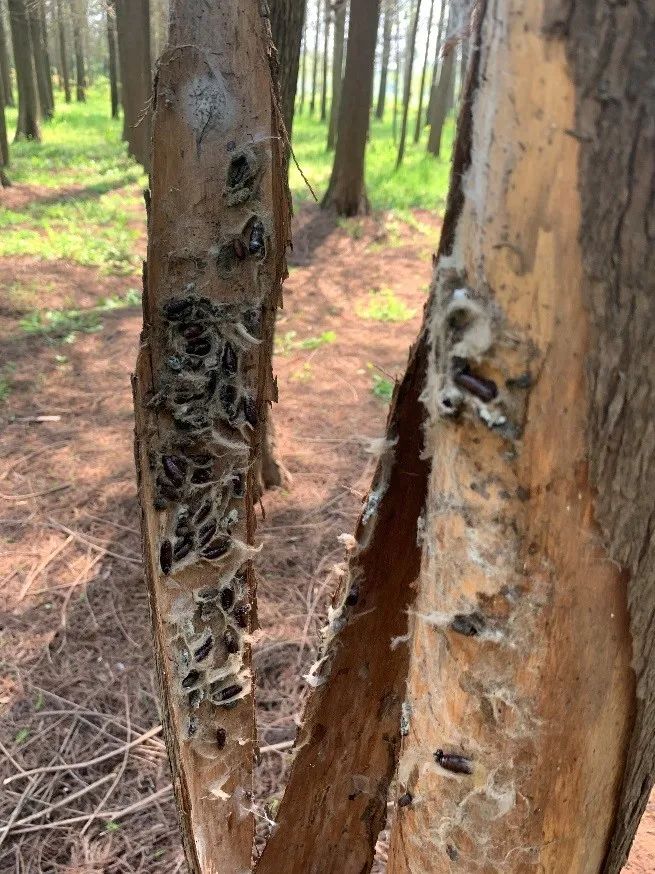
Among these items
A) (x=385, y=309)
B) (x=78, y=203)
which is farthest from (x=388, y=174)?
(x=385, y=309)

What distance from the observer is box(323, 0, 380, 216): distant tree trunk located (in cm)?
875

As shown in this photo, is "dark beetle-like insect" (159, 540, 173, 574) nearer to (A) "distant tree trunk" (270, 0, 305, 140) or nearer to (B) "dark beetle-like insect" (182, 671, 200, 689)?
(B) "dark beetle-like insect" (182, 671, 200, 689)


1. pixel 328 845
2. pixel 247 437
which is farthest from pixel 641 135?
pixel 328 845

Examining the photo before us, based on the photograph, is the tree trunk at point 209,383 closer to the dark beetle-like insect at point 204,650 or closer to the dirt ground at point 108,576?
the dark beetle-like insect at point 204,650

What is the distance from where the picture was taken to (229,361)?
5.02ft

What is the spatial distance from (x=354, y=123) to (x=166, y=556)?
892cm

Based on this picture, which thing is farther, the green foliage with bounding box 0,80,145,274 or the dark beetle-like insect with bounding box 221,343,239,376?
the green foliage with bounding box 0,80,145,274

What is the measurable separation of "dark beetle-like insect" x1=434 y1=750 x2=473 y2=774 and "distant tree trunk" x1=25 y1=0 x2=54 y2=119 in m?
18.9

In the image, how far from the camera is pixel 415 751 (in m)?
1.12

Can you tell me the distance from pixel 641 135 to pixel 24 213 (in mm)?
10168

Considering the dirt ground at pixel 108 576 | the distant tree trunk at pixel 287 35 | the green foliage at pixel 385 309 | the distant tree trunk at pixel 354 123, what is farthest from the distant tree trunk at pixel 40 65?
the distant tree trunk at pixel 287 35

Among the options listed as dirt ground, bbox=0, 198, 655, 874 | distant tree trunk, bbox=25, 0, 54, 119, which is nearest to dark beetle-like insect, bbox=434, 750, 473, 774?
dirt ground, bbox=0, 198, 655, 874

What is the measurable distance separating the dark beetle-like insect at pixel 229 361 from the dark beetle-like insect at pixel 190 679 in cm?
70

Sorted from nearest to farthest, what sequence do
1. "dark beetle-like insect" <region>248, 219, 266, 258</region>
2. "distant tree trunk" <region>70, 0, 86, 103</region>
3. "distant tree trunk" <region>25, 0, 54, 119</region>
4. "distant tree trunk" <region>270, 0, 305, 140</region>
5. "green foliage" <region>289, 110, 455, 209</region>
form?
1. "dark beetle-like insect" <region>248, 219, 266, 258</region>
2. "distant tree trunk" <region>270, 0, 305, 140</region>
3. "green foliage" <region>289, 110, 455, 209</region>
4. "distant tree trunk" <region>25, 0, 54, 119</region>
5. "distant tree trunk" <region>70, 0, 86, 103</region>
